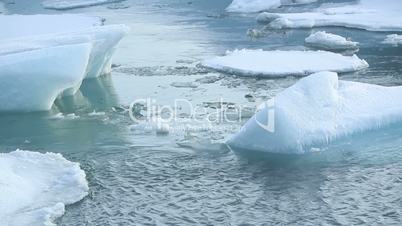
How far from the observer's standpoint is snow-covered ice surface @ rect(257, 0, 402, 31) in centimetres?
2072

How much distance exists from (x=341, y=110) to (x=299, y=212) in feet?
9.13

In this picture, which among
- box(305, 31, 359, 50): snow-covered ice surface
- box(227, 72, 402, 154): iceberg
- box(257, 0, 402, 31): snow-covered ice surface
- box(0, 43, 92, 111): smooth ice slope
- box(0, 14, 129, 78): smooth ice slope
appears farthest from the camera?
box(257, 0, 402, 31): snow-covered ice surface

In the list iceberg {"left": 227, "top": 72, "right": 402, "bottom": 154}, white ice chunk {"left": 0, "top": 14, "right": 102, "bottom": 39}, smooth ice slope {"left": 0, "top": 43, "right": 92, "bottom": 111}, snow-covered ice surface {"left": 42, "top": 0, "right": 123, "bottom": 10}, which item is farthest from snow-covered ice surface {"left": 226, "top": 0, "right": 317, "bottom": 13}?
iceberg {"left": 227, "top": 72, "right": 402, "bottom": 154}

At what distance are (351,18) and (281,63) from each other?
874cm

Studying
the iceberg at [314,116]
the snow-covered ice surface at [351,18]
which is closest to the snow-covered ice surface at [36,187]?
the iceberg at [314,116]

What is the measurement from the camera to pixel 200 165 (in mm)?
8328

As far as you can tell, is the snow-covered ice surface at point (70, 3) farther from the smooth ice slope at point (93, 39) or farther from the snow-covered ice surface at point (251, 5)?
the smooth ice slope at point (93, 39)

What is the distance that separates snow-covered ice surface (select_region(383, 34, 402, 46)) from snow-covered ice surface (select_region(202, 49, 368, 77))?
2.97 meters

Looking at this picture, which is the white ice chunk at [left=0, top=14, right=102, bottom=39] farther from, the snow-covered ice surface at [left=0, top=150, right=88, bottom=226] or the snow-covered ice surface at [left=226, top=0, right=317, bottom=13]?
the snow-covered ice surface at [left=0, top=150, right=88, bottom=226]

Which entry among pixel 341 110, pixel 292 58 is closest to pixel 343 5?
pixel 292 58

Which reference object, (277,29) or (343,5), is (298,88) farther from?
(343,5)

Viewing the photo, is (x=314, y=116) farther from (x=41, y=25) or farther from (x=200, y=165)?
(x=41, y=25)

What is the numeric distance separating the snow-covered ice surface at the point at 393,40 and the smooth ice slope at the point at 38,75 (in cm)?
984

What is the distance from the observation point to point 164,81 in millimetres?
13633
